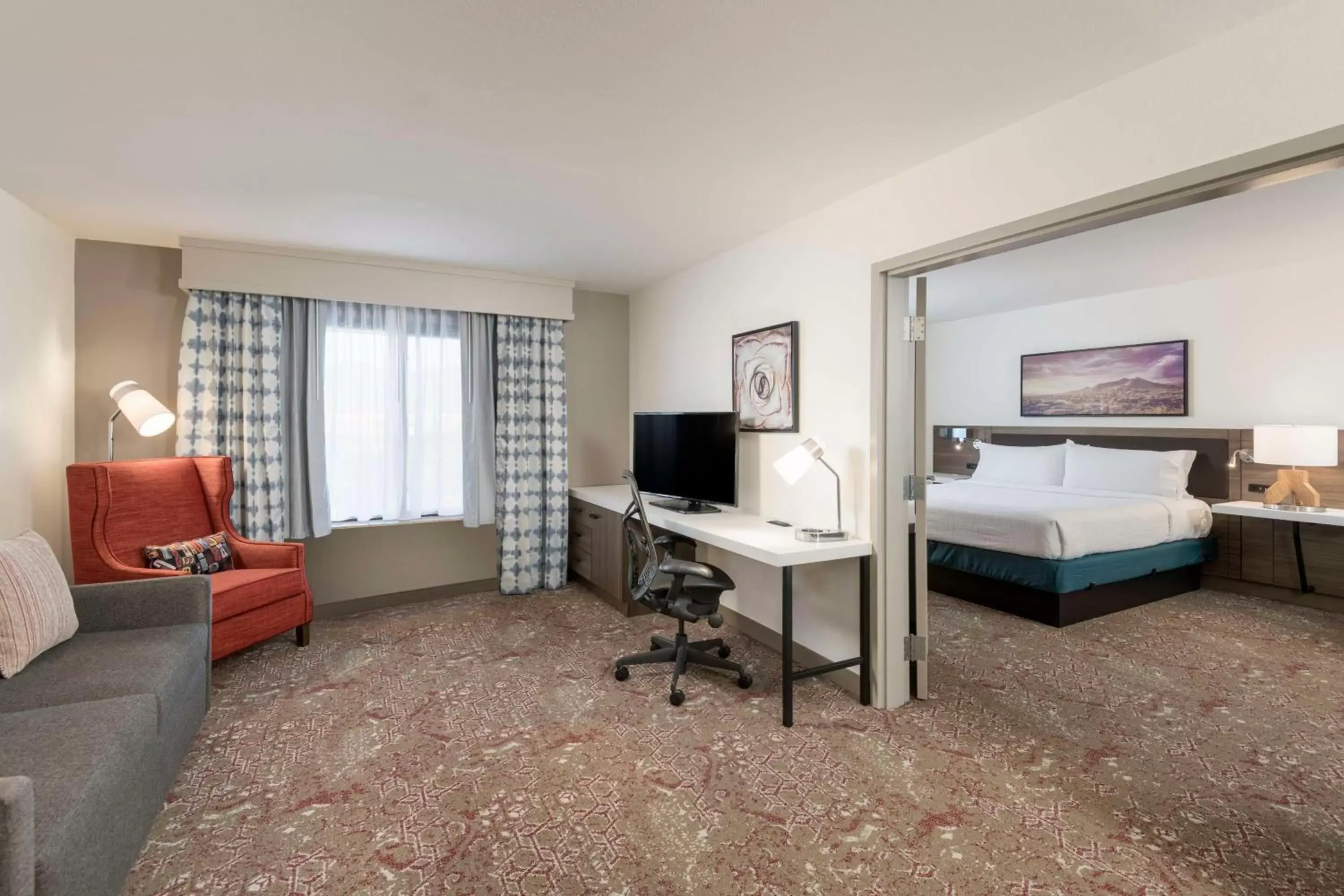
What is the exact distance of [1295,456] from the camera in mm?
4121

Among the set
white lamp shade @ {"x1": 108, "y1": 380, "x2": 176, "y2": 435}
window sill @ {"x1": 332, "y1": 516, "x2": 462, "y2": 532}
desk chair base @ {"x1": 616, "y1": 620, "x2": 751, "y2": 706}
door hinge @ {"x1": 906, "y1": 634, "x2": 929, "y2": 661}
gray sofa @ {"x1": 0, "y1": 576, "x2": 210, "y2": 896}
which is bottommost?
desk chair base @ {"x1": 616, "y1": 620, "x2": 751, "y2": 706}

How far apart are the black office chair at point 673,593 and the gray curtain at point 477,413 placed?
5.53ft

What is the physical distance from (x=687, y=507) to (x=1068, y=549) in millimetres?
2439

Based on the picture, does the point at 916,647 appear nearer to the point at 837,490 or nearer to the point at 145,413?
the point at 837,490

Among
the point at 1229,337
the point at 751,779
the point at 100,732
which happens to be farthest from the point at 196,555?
the point at 1229,337

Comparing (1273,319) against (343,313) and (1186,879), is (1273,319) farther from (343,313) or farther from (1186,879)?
(343,313)

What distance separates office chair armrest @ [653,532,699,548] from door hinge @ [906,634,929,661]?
116cm

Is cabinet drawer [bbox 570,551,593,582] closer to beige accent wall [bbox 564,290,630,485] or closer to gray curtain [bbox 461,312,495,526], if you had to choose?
beige accent wall [bbox 564,290,630,485]

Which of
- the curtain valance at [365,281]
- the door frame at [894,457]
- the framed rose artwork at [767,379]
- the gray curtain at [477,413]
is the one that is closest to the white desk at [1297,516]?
the door frame at [894,457]

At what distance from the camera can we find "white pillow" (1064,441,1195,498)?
4918 mm

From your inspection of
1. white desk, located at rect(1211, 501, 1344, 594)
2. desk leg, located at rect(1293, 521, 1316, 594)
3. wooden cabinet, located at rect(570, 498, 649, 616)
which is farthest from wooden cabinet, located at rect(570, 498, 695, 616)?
desk leg, located at rect(1293, 521, 1316, 594)

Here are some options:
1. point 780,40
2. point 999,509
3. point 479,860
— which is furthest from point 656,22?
point 999,509

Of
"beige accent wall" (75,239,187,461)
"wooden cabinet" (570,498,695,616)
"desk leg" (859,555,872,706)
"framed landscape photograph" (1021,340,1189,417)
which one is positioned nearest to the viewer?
"desk leg" (859,555,872,706)

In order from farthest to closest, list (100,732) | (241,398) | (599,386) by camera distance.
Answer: (599,386) < (241,398) < (100,732)
